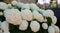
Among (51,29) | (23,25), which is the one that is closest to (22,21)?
(23,25)

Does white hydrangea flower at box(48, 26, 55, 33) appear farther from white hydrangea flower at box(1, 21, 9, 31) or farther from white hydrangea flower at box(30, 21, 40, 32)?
white hydrangea flower at box(1, 21, 9, 31)

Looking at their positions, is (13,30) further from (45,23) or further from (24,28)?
(45,23)

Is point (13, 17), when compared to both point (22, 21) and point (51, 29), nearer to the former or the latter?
point (22, 21)

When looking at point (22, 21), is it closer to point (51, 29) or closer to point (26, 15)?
point (26, 15)

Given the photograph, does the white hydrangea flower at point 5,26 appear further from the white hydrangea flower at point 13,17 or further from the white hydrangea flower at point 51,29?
the white hydrangea flower at point 51,29

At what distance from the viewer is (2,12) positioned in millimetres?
Result: 702

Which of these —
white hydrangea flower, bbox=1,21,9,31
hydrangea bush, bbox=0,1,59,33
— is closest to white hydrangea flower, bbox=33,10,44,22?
hydrangea bush, bbox=0,1,59,33

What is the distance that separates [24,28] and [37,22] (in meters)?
0.07

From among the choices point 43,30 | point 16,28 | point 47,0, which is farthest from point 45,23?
point 47,0

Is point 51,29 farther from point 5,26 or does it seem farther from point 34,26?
point 5,26

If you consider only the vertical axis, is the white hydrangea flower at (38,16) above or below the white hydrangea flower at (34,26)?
above

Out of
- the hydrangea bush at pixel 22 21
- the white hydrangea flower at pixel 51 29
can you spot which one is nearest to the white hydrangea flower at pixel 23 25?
the hydrangea bush at pixel 22 21

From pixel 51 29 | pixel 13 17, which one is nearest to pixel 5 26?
pixel 13 17

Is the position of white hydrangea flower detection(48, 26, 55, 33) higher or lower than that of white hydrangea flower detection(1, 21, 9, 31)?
lower
